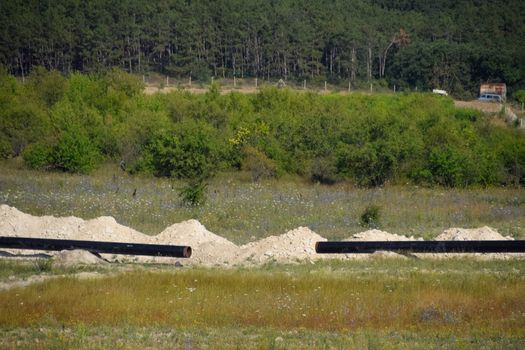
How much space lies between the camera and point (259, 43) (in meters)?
89.0

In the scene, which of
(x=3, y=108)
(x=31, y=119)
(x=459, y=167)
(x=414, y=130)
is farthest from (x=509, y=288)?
(x=3, y=108)

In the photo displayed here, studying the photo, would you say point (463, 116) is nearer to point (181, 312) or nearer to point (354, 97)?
point (354, 97)

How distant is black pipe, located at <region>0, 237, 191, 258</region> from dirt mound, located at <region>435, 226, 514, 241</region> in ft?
25.1

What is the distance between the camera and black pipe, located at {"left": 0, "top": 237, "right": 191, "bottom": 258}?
1834 cm

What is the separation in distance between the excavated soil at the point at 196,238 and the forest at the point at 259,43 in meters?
58.0

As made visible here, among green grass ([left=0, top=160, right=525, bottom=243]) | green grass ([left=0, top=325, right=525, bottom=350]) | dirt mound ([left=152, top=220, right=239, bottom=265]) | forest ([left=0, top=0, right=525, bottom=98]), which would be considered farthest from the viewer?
forest ([left=0, top=0, right=525, bottom=98])

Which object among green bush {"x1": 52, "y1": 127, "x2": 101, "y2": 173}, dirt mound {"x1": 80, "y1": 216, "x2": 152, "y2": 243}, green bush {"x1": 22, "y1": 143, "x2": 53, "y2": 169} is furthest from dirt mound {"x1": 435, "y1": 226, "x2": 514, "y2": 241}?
green bush {"x1": 22, "y1": 143, "x2": 53, "y2": 169}

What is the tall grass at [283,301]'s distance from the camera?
1304cm

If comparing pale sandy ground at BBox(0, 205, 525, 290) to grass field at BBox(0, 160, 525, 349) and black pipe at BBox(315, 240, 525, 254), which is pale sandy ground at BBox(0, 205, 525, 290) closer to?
black pipe at BBox(315, 240, 525, 254)

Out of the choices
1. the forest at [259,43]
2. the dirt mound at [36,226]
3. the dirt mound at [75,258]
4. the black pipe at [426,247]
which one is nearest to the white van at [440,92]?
the forest at [259,43]

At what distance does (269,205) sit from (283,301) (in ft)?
46.0

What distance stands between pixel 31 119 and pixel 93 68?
38538 millimetres

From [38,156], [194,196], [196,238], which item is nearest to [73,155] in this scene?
[38,156]

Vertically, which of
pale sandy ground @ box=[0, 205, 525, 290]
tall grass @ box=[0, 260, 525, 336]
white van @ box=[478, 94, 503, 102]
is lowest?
white van @ box=[478, 94, 503, 102]
